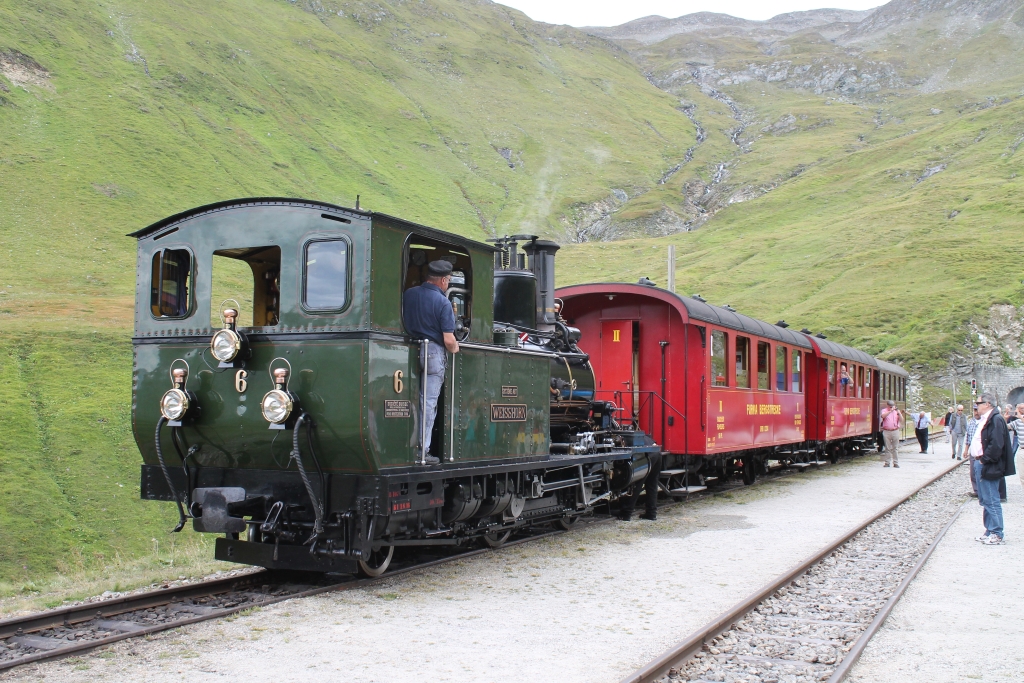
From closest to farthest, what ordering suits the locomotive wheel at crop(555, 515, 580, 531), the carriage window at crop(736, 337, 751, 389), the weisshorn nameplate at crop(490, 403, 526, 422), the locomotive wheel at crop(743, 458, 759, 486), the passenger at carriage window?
the weisshorn nameplate at crop(490, 403, 526, 422)
the locomotive wheel at crop(555, 515, 580, 531)
the carriage window at crop(736, 337, 751, 389)
the locomotive wheel at crop(743, 458, 759, 486)
the passenger at carriage window

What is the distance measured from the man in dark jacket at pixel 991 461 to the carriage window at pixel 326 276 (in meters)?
8.10

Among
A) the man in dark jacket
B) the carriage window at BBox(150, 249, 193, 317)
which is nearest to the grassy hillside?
the carriage window at BBox(150, 249, 193, 317)

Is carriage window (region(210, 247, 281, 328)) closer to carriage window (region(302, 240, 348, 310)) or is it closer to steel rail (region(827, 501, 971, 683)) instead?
carriage window (region(302, 240, 348, 310))

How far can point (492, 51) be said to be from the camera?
499ft

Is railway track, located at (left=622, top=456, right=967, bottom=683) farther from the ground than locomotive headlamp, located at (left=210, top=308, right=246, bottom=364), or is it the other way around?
locomotive headlamp, located at (left=210, top=308, right=246, bottom=364)

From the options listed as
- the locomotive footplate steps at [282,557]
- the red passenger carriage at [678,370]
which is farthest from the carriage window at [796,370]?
the locomotive footplate steps at [282,557]

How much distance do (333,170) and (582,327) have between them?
7053 centimetres

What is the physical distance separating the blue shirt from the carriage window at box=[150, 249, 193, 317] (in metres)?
1.89

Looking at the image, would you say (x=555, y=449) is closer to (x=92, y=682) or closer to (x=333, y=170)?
(x=92, y=682)

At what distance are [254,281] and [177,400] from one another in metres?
1.30

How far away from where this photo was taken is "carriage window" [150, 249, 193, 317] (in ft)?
23.7

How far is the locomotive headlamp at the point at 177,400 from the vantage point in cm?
687

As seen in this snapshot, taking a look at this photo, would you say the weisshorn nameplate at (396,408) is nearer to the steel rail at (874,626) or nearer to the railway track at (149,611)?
the railway track at (149,611)

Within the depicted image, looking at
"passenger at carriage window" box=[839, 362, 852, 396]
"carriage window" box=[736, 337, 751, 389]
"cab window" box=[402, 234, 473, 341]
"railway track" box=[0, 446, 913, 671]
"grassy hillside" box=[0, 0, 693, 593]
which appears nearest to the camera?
"railway track" box=[0, 446, 913, 671]
